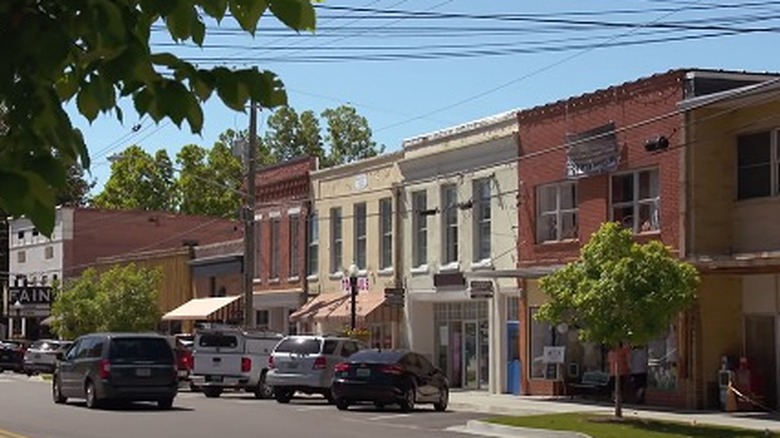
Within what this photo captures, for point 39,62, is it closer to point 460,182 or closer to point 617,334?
point 617,334

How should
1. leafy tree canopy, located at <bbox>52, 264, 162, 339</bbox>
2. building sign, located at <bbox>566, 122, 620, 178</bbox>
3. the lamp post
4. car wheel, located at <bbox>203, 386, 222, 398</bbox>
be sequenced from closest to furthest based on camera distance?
building sign, located at <bbox>566, 122, 620, 178</bbox> → car wheel, located at <bbox>203, 386, 222, 398</bbox> → leafy tree canopy, located at <bbox>52, 264, 162, 339</bbox> → the lamp post

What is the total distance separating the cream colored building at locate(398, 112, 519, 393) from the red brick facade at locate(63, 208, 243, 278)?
108 feet

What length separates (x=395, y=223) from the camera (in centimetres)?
4156

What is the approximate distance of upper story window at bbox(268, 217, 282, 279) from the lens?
4956 centimetres

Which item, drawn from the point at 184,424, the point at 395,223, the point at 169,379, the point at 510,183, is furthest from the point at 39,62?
the point at 395,223

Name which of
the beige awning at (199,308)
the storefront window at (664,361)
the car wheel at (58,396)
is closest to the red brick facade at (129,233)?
the beige awning at (199,308)

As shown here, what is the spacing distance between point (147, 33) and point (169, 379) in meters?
26.1

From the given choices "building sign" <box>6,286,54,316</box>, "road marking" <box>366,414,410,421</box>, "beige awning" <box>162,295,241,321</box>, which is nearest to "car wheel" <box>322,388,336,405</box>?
"road marking" <box>366,414,410,421</box>

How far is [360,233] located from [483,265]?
7.94 metres

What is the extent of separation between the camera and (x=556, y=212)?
3403cm

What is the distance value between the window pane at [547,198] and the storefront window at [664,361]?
5.19 meters

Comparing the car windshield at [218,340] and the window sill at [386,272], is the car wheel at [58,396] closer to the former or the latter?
the car windshield at [218,340]

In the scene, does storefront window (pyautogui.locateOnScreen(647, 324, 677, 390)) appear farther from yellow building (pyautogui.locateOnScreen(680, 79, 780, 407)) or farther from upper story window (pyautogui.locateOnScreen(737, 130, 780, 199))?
upper story window (pyautogui.locateOnScreen(737, 130, 780, 199))

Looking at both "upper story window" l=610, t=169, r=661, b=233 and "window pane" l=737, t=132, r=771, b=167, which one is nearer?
"window pane" l=737, t=132, r=771, b=167
